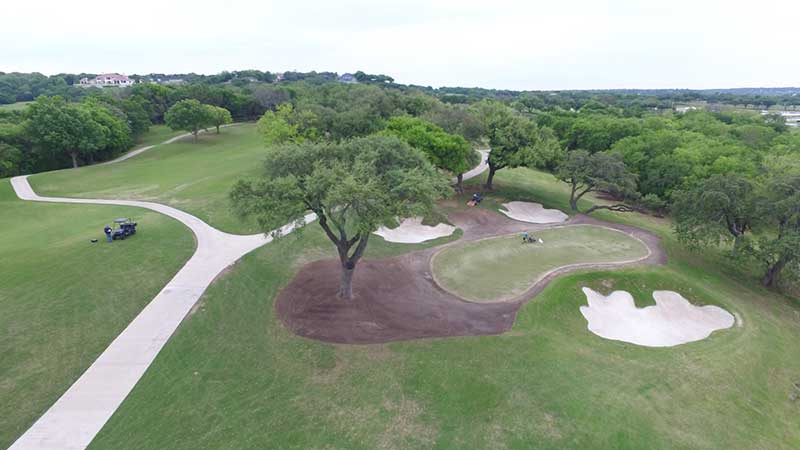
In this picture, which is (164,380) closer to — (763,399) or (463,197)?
(763,399)

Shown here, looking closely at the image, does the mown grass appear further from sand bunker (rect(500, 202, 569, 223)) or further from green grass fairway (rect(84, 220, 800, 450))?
sand bunker (rect(500, 202, 569, 223))

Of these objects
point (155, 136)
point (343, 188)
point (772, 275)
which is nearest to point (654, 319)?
point (772, 275)

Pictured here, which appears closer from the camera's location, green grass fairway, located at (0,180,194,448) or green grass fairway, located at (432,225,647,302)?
green grass fairway, located at (0,180,194,448)

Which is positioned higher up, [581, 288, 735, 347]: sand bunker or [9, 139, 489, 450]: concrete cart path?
[9, 139, 489, 450]: concrete cart path

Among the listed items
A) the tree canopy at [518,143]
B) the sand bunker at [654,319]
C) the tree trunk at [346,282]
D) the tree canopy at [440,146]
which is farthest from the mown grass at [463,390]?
the tree canopy at [518,143]

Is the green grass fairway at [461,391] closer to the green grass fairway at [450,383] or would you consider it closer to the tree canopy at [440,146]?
the green grass fairway at [450,383]

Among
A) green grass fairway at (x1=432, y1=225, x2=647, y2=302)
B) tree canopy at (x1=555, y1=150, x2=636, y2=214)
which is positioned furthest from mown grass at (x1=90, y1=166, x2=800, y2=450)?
tree canopy at (x1=555, y1=150, x2=636, y2=214)

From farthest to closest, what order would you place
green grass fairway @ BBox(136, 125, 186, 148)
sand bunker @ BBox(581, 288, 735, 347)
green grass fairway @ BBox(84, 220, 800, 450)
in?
green grass fairway @ BBox(136, 125, 186, 148)
sand bunker @ BBox(581, 288, 735, 347)
green grass fairway @ BBox(84, 220, 800, 450)
